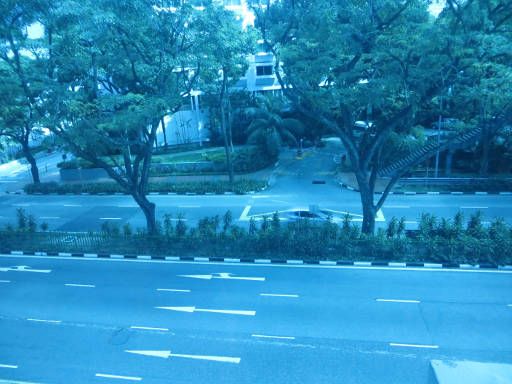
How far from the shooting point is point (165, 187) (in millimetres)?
27828

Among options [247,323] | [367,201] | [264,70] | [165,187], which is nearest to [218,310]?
[247,323]

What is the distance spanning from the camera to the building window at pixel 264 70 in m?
40.1

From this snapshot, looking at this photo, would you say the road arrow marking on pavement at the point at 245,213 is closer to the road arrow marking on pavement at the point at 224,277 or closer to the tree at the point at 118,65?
the road arrow marking on pavement at the point at 224,277

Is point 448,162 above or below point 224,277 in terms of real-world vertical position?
above

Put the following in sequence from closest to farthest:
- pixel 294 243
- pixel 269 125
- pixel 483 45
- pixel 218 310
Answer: pixel 483 45 < pixel 218 310 < pixel 294 243 < pixel 269 125

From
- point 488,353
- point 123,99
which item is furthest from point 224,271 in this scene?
point 488,353

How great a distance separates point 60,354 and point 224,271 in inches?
253

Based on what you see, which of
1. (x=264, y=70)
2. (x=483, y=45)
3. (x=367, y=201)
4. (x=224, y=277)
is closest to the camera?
(x=483, y=45)

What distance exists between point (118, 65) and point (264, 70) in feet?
85.5

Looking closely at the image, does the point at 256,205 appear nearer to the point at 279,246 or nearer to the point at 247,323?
the point at 279,246

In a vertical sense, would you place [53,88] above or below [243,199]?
above

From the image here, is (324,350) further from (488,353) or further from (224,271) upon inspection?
(224,271)

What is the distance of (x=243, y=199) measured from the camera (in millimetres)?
25500

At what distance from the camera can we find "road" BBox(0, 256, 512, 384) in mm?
10453
